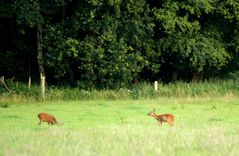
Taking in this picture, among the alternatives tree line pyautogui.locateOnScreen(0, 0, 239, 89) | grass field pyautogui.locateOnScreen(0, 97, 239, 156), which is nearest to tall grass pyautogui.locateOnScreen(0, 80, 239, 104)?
tree line pyautogui.locateOnScreen(0, 0, 239, 89)

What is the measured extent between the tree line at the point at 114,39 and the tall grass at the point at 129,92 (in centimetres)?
243

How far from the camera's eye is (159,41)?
47.4 metres

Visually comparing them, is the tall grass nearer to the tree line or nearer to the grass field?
the tree line

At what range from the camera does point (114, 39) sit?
44500 millimetres

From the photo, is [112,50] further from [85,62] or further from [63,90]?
[63,90]

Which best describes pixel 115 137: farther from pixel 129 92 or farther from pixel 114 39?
pixel 114 39

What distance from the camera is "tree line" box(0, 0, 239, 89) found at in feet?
144

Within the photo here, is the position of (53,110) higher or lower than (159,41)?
lower

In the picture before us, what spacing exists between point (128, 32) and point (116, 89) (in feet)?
15.4

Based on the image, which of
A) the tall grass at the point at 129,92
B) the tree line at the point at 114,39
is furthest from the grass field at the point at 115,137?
the tree line at the point at 114,39

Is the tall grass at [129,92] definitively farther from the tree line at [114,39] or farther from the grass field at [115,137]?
the grass field at [115,137]

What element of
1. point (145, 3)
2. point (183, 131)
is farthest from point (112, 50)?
point (183, 131)

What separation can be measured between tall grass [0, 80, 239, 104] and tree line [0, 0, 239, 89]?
243 cm

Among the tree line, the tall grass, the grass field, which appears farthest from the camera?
the tree line
